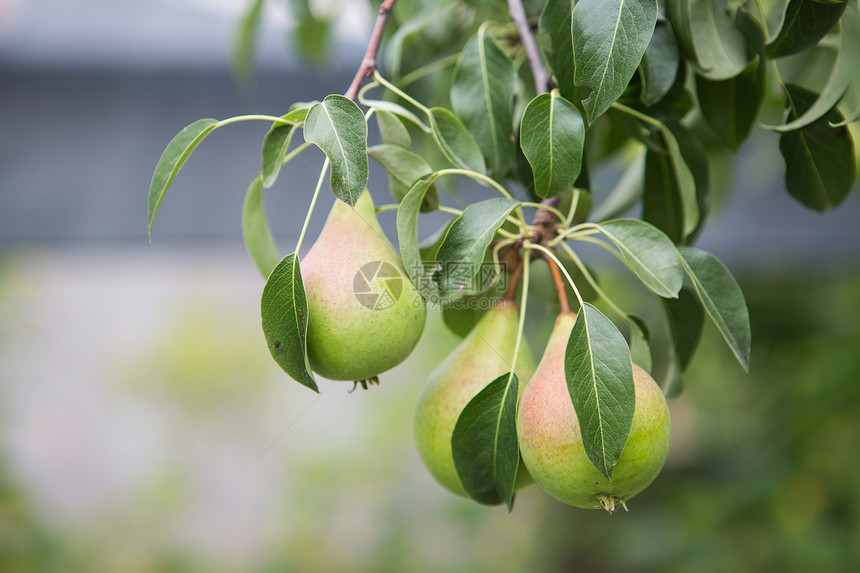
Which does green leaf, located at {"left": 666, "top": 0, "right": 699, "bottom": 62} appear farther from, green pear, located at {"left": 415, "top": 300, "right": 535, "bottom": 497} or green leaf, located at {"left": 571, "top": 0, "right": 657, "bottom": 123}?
green pear, located at {"left": 415, "top": 300, "right": 535, "bottom": 497}

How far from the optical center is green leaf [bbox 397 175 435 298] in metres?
0.44

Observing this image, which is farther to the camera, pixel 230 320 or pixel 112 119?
pixel 230 320

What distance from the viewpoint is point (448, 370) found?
0.54m

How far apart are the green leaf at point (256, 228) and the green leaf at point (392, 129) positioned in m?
0.11

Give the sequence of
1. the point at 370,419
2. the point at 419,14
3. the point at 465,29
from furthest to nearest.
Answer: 1. the point at 370,419
2. the point at 465,29
3. the point at 419,14

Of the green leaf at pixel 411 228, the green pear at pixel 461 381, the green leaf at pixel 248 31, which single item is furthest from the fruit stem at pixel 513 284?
the green leaf at pixel 248 31

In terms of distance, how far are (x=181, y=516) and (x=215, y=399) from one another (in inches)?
15.8

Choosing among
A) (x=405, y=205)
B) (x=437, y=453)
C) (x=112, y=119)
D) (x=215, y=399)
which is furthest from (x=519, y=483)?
(x=215, y=399)

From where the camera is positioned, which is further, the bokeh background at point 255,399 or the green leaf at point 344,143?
the bokeh background at point 255,399

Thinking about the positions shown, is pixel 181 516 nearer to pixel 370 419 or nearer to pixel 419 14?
pixel 370 419

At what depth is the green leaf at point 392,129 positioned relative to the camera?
500mm

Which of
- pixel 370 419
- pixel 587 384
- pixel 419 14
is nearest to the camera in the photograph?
pixel 587 384

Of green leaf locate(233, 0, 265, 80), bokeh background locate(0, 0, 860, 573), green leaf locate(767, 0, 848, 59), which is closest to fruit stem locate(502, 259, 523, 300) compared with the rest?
green leaf locate(767, 0, 848, 59)

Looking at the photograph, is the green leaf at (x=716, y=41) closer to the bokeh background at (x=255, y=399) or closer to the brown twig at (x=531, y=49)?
the brown twig at (x=531, y=49)
